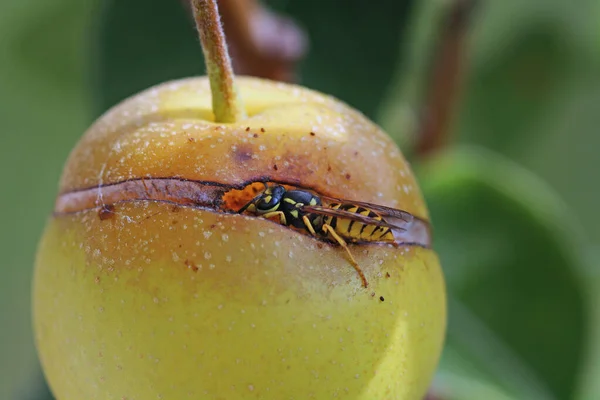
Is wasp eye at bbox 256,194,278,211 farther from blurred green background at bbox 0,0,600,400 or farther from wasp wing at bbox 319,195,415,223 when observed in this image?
blurred green background at bbox 0,0,600,400

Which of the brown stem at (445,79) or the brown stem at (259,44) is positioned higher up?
Answer: the brown stem at (259,44)

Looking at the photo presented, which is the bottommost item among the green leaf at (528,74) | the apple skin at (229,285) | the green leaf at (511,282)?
the green leaf at (511,282)

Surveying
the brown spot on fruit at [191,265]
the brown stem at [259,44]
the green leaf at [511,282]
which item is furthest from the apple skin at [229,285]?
the green leaf at [511,282]

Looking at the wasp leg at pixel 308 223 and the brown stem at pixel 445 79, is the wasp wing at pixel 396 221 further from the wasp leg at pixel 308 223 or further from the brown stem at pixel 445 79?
the brown stem at pixel 445 79

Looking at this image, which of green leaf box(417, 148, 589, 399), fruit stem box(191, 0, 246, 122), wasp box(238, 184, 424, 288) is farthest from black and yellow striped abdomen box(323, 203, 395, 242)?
green leaf box(417, 148, 589, 399)

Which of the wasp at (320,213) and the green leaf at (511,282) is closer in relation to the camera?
the wasp at (320,213)

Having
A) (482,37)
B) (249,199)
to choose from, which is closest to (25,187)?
(482,37)
